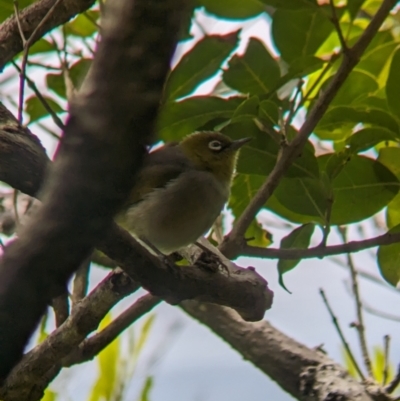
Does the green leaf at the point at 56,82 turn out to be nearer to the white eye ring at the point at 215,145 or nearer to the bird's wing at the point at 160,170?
the bird's wing at the point at 160,170

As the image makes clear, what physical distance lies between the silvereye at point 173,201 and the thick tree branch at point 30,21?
58cm

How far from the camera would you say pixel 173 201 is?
2627 mm

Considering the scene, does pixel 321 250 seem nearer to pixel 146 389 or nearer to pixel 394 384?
pixel 394 384

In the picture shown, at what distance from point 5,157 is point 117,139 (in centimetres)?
61

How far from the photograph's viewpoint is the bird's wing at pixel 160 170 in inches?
102

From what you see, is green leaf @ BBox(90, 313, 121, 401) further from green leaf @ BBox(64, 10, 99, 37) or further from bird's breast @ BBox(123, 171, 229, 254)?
green leaf @ BBox(64, 10, 99, 37)

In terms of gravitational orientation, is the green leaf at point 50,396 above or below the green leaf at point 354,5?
below

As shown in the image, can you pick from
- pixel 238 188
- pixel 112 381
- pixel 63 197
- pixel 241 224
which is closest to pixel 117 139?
pixel 63 197

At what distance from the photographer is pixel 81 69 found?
9.63ft

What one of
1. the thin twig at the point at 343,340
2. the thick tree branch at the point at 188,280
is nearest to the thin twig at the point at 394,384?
the thin twig at the point at 343,340

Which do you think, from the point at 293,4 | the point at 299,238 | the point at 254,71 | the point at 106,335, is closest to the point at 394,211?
the point at 299,238

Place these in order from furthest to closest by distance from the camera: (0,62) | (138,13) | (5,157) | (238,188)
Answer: (238,188), (0,62), (5,157), (138,13)

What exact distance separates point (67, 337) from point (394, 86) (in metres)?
1.29

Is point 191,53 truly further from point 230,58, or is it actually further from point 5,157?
point 5,157
